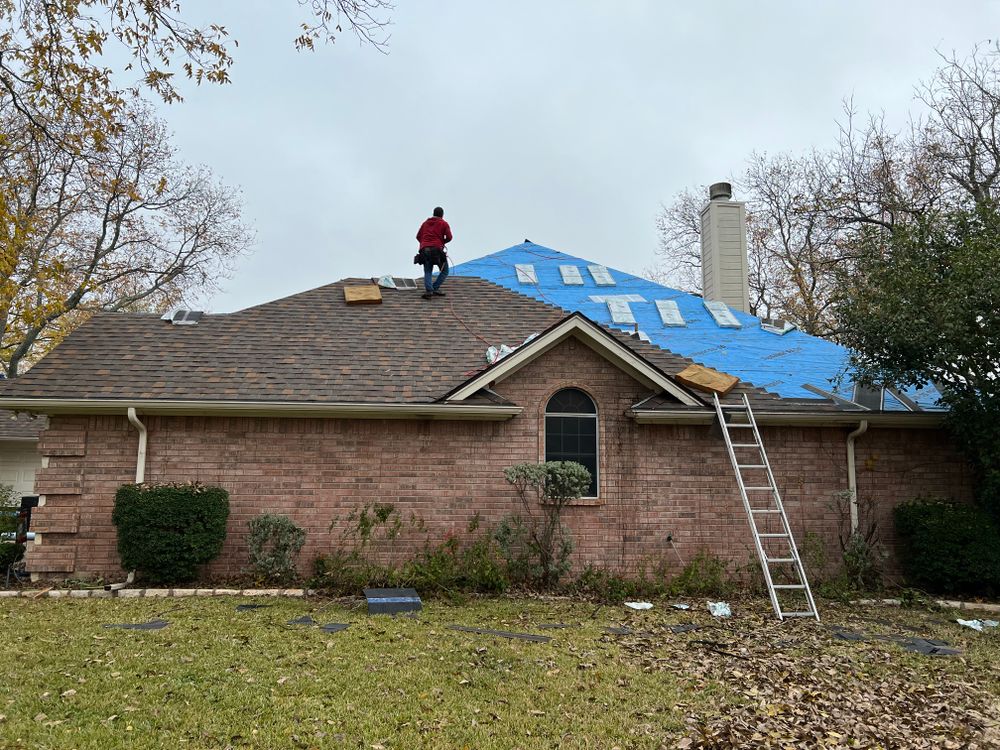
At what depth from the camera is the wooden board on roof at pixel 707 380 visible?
11.9 meters

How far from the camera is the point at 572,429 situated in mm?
12070

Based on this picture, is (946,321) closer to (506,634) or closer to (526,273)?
(506,634)

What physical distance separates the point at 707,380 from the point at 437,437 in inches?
158

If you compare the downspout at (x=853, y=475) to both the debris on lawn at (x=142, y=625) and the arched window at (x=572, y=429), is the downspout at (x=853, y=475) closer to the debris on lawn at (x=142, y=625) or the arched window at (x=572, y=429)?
the arched window at (x=572, y=429)

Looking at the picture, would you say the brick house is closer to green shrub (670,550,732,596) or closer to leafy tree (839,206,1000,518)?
green shrub (670,550,732,596)

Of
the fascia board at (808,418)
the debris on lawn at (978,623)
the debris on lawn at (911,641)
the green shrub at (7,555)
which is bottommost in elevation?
the debris on lawn at (911,641)

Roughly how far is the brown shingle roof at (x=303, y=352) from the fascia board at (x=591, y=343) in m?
0.65

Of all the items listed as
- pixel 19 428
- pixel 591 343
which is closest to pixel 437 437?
pixel 591 343

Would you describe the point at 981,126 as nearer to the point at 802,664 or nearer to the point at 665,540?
the point at 665,540

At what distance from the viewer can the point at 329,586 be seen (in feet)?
35.3

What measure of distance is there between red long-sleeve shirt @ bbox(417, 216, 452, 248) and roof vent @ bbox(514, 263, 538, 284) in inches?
91.8

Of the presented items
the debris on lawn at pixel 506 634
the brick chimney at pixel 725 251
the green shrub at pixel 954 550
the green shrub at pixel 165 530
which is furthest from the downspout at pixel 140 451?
the brick chimney at pixel 725 251

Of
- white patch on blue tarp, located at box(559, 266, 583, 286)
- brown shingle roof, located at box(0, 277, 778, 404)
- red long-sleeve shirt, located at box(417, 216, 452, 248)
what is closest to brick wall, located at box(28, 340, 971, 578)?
brown shingle roof, located at box(0, 277, 778, 404)

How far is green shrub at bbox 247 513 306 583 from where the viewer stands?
10766mm
